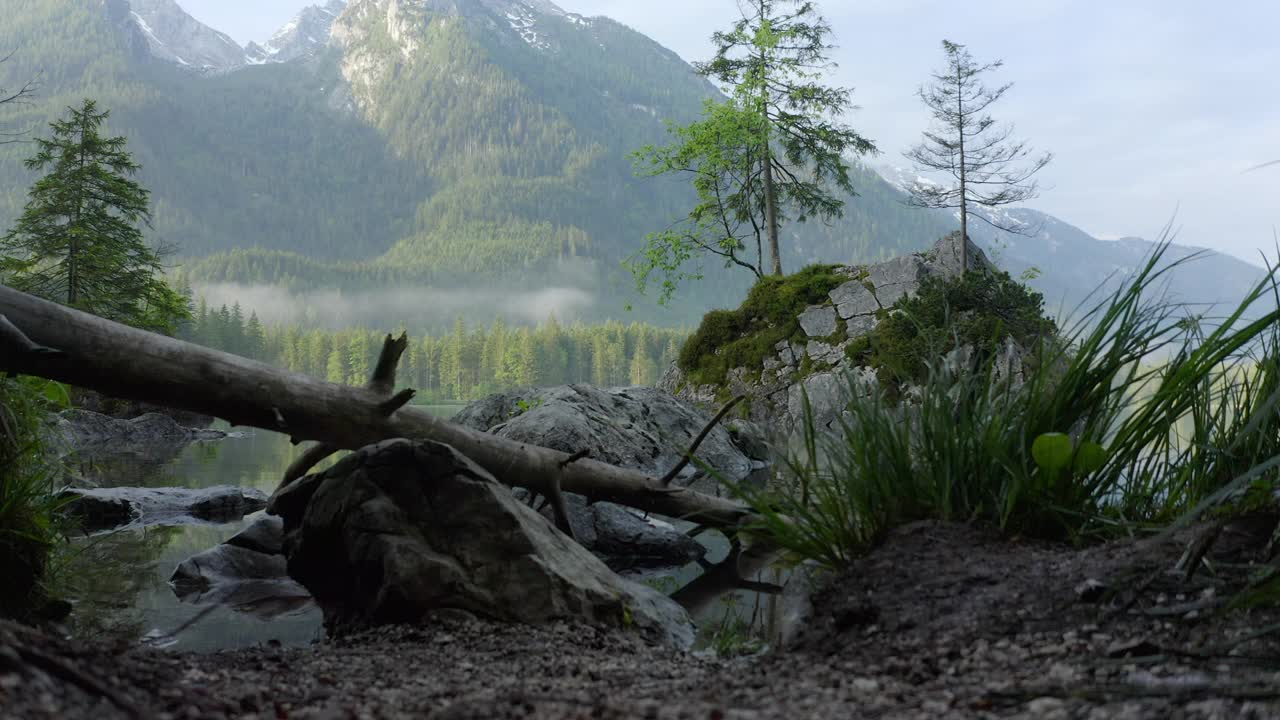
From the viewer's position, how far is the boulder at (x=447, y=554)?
3.94 metres

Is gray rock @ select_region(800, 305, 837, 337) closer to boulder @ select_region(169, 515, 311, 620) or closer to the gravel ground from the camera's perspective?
boulder @ select_region(169, 515, 311, 620)

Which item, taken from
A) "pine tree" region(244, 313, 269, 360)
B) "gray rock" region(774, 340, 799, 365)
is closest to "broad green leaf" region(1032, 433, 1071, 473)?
"gray rock" region(774, 340, 799, 365)

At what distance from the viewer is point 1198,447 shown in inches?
137

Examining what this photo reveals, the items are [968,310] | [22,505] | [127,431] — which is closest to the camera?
[22,505]

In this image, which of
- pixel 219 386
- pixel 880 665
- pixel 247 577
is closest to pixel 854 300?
pixel 247 577

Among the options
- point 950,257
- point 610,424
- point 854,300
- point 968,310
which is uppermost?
point 950,257

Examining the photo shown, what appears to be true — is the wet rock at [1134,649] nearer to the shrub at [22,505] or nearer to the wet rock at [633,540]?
the shrub at [22,505]

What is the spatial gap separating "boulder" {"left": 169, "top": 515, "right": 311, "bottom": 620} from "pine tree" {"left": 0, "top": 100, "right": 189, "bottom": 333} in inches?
998

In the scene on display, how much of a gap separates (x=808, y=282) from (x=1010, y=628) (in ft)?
70.0

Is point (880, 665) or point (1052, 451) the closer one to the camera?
point (880, 665)

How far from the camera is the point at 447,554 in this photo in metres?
4.13

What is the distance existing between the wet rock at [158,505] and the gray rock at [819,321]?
1565 centimetres

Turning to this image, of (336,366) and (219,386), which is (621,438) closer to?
(219,386)

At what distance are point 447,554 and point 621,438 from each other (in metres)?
6.22
